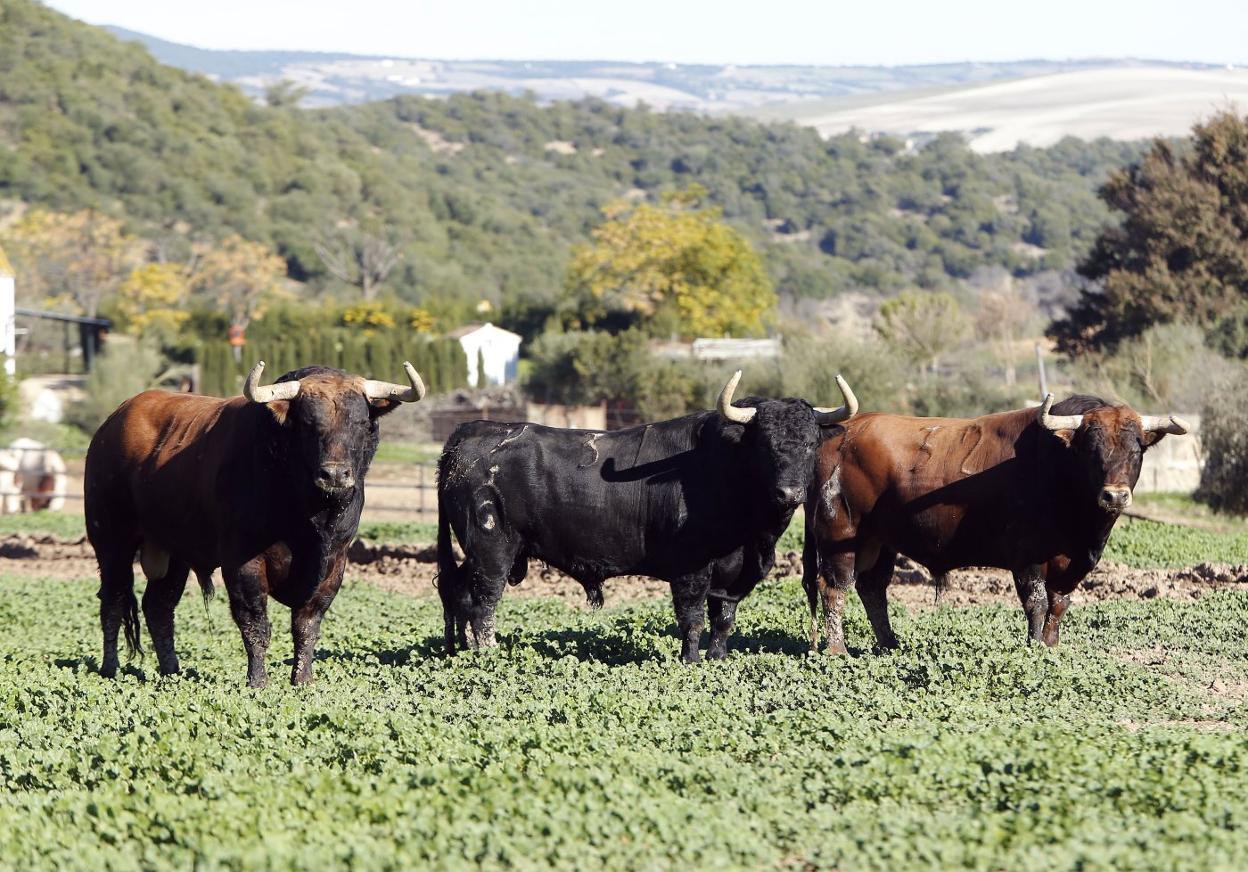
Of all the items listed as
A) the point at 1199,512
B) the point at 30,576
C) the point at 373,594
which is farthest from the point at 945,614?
the point at 1199,512

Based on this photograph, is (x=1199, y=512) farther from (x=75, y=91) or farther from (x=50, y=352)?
(x=75, y=91)

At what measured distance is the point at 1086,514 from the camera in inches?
491

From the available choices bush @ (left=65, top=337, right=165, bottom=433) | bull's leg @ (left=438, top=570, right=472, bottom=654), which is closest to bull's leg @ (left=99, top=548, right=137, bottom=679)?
bull's leg @ (left=438, top=570, right=472, bottom=654)

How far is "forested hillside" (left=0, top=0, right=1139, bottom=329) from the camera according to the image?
100 metres

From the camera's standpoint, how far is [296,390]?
1067 cm

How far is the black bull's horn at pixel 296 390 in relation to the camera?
10375 millimetres

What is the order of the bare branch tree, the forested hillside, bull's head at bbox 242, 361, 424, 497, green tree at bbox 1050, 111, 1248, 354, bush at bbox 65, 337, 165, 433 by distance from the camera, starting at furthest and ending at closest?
the forested hillside
the bare branch tree
bush at bbox 65, 337, 165, 433
green tree at bbox 1050, 111, 1248, 354
bull's head at bbox 242, 361, 424, 497

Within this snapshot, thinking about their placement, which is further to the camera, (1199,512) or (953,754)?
(1199,512)

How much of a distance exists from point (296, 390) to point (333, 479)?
2.23ft

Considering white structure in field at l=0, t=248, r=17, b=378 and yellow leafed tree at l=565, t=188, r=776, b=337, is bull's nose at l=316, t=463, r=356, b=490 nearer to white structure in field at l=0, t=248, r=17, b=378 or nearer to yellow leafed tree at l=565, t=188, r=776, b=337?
white structure in field at l=0, t=248, r=17, b=378

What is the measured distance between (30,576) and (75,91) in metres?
90.6

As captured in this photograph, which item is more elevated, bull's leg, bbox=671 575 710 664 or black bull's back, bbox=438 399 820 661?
black bull's back, bbox=438 399 820 661

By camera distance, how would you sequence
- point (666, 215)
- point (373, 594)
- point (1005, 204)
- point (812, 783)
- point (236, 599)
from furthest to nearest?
point (1005, 204) < point (666, 215) < point (373, 594) < point (236, 599) < point (812, 783)

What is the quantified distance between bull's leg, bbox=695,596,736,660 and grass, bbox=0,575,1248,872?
397mm
